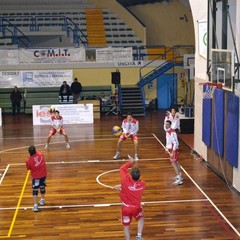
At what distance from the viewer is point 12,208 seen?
40.3 feet

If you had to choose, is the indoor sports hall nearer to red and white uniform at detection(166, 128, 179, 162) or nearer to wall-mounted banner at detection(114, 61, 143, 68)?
wall-mounted banner at detection(114, 61, 143, 68)

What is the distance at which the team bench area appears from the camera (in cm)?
2914

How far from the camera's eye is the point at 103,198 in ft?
42.3

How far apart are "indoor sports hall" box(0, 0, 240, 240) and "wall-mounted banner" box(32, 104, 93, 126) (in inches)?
2.0

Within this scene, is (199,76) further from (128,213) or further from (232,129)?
(128,213)

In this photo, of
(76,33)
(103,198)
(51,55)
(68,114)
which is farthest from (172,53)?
(103,198)

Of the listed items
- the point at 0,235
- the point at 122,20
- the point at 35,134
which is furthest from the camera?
the point at 122,20

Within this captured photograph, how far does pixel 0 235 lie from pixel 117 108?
1821 cm

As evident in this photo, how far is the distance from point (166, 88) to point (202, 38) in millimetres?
13541

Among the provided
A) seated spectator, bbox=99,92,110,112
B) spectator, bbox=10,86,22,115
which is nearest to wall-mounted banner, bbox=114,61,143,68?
seated spectator, bbox=99,92,110,112

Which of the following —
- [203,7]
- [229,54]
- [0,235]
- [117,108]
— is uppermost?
[203,7]

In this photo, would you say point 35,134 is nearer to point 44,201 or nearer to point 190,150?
point 190,150

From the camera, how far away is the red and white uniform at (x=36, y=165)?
11.7 m

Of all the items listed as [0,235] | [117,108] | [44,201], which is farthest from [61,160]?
[117,108]
